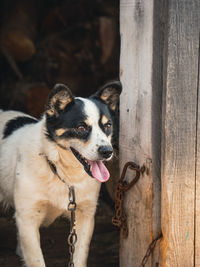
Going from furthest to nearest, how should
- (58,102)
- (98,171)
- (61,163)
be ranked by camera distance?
(61,163) < (58,102) < (98,171)

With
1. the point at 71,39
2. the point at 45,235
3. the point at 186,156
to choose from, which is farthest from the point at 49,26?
the point at 186,156

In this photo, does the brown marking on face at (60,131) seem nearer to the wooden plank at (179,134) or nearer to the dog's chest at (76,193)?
the dog's chest at (76,193)

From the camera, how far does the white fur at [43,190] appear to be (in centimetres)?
332

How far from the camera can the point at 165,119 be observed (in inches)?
117

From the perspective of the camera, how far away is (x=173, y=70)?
2.92 metres

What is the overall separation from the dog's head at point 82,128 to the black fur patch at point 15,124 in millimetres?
762

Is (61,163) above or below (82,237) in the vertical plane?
above

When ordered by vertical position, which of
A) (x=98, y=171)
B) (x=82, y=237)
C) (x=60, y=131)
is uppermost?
(x=60, y=131)

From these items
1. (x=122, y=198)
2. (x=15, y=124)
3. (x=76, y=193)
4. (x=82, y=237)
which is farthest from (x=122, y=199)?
(x=15, y=124)

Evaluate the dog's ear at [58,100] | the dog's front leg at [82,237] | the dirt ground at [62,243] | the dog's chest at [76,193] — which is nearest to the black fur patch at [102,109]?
the dog's ear at [58,100]

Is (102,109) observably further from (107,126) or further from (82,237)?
(82,237)

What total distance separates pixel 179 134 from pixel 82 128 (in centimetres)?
69

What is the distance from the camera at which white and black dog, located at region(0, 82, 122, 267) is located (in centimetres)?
312

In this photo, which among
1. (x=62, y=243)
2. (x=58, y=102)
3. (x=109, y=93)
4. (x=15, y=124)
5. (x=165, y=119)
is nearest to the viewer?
(x=165, y=119)
